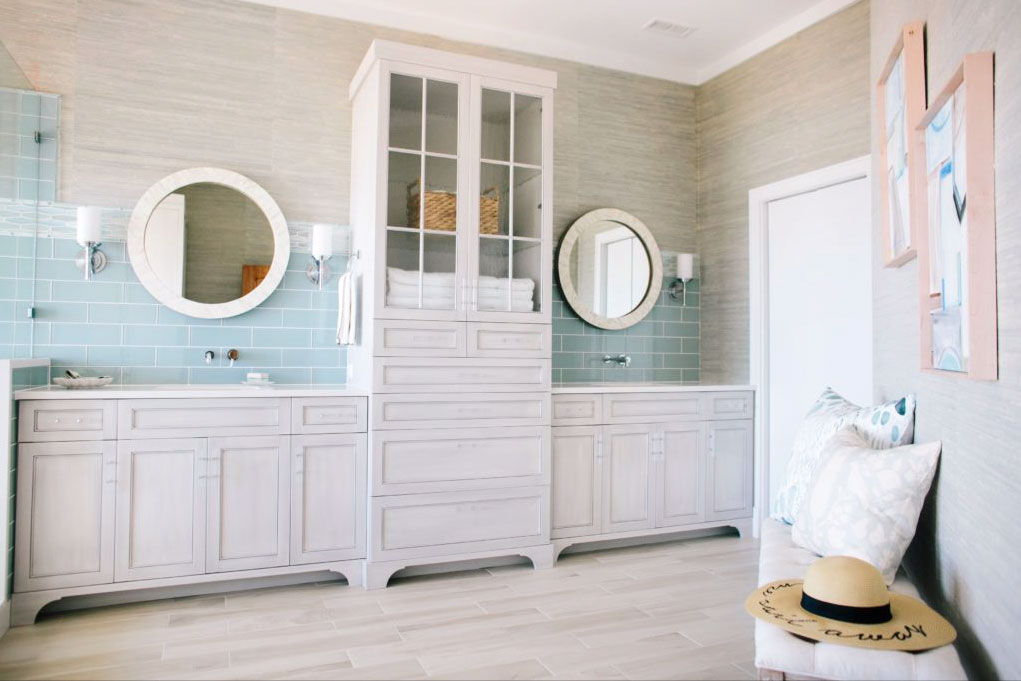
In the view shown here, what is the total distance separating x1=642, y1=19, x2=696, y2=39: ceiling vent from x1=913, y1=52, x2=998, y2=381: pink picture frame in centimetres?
252

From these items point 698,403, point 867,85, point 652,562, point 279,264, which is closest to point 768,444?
point 698,403

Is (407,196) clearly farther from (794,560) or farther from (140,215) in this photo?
(794,560)

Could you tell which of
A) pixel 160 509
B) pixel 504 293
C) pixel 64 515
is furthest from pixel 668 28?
pixel 64 515

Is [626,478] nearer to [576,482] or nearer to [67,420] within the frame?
[576,482]

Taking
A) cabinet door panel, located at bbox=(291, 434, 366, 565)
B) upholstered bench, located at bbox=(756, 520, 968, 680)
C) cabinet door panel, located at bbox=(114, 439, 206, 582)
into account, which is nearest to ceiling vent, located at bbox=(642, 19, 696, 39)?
cabinet door panel, located at bbox=(291, 434, 366, 565)

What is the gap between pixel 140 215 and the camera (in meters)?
3.64

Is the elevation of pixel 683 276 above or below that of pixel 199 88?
below

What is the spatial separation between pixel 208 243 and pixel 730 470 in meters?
3.17

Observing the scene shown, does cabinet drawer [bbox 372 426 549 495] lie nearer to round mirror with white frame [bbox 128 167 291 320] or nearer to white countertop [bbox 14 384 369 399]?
white countertop [bbox 14 384 369 399]

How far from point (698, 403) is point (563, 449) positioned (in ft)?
3.01

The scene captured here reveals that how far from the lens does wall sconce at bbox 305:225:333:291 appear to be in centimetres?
385

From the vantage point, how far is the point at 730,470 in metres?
4.46

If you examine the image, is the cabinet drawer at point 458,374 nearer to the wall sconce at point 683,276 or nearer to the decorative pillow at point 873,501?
the wall sconce at point 683,276

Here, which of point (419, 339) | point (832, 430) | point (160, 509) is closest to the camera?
point (832, 430)
